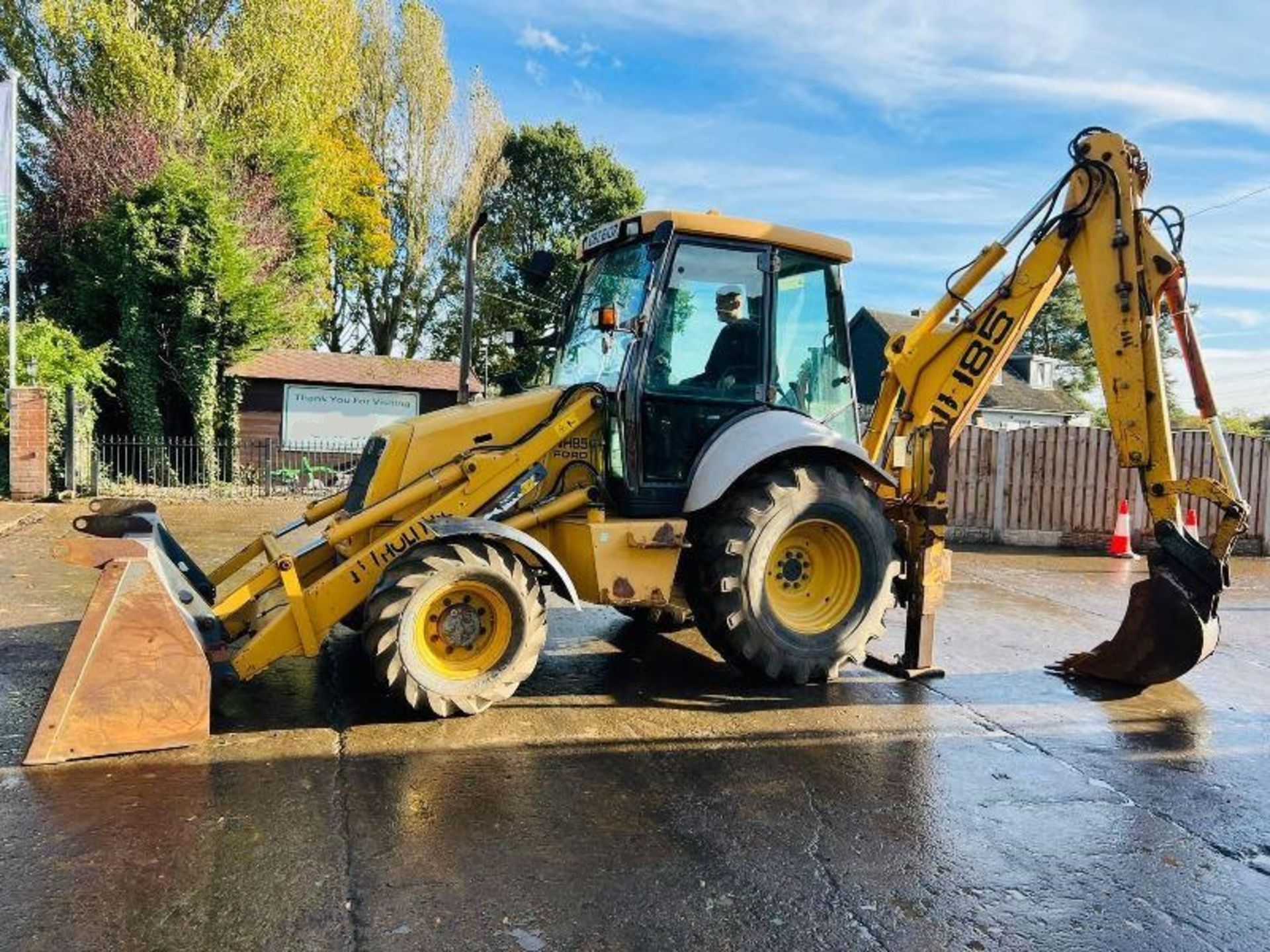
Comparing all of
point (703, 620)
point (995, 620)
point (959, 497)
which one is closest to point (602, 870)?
point (703, 620)

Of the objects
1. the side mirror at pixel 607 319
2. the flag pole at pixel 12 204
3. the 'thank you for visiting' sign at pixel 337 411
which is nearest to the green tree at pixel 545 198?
the 'thank you for visiting' sign at pixel 337 411

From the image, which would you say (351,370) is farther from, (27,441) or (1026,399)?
(1026,399)

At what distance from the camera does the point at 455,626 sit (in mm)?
4543

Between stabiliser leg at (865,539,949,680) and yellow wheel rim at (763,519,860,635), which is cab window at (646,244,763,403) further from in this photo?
stabiliser leg at (865,539,949,680)

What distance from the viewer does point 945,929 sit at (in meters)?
2.87

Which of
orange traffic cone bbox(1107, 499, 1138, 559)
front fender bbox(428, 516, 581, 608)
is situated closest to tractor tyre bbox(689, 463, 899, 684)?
front fender bbox(428, 516, 581, 608)

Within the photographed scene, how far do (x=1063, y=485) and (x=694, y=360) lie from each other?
30.9ft

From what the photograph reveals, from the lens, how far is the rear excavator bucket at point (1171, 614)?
5.35m

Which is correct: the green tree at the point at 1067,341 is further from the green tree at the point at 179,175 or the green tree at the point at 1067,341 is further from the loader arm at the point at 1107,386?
the loader arm at the point at 1107,386

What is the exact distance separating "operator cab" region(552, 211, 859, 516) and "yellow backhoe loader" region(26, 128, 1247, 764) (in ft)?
0.05

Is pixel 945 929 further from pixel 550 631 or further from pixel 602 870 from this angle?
pixel 550 631

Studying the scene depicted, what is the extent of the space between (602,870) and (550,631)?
366 cm

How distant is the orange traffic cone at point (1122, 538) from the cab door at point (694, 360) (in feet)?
28.5

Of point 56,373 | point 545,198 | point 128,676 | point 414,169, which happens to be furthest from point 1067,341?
point 128,676
